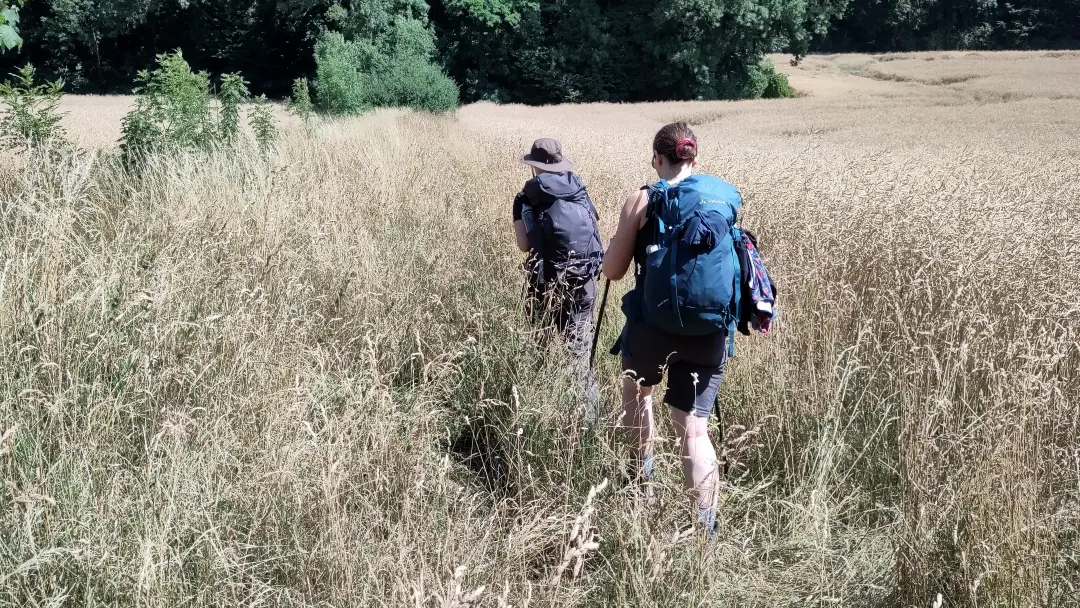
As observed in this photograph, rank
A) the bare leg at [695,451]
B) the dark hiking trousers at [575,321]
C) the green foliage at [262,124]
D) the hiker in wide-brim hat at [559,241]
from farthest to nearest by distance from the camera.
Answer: the green foliage at [262,124]
the hiker in wide-brim hat at [559,241]
the dark hiking trousers at [575,321]
the bare leg at [695,451]

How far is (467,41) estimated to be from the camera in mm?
41531

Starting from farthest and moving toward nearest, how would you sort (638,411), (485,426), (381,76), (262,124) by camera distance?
1. (381,76)
2. (262,124)
3. (485,426)
4. (638,411)

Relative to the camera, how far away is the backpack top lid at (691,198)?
2.77 metres

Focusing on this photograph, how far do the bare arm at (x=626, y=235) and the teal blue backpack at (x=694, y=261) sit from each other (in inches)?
4.2

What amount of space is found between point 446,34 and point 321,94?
1796cm

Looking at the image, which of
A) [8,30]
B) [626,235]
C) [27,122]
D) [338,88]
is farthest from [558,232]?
[338,88]

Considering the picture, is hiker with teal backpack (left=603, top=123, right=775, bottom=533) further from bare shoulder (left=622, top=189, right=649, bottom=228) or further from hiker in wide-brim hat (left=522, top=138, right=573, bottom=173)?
hiker in wide-brim hat (left=522, top=138, right=573, bottom=173)

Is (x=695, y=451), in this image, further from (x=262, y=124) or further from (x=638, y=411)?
(x=262, y=124)

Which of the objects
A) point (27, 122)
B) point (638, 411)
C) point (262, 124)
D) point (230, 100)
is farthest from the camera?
point (262, 124)

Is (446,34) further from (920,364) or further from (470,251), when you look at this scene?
(920,364)

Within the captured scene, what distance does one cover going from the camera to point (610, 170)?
874cm

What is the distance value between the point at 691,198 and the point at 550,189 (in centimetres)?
157

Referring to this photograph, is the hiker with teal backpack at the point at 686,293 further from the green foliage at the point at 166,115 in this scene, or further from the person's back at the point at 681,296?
the green foliage at the point at 166,115

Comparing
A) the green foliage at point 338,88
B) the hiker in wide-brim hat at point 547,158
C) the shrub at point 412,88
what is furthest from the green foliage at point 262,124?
the shrub at point 412,88
